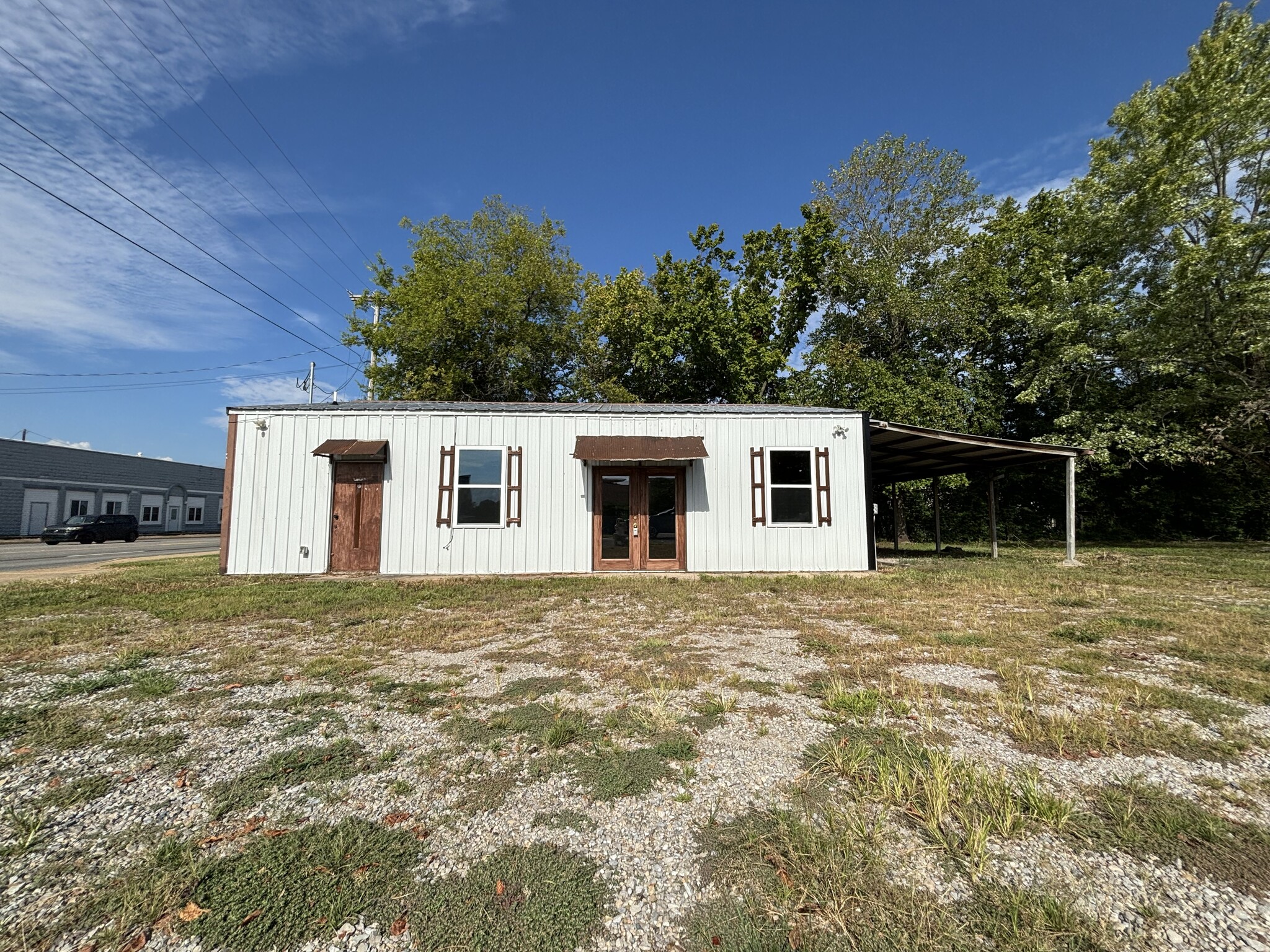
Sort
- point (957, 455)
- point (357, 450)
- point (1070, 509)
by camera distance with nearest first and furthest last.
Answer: point (357, 450) < point (1070, 509) < point (957, 455)

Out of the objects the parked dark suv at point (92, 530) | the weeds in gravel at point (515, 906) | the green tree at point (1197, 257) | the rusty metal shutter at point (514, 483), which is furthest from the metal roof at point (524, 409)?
the parked dark suv at point (92, 530)

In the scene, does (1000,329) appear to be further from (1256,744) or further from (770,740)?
(770,740)

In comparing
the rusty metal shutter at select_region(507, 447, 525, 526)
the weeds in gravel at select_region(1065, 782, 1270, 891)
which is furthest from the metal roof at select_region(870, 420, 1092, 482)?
the weeds in gravel at select_region(1065, 782, 1270, 891)

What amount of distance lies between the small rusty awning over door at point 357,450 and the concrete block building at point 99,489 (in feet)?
90.0

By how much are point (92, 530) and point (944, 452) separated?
1299 inches

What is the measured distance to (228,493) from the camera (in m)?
9.96

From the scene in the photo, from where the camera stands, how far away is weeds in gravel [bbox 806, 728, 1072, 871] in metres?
2.17

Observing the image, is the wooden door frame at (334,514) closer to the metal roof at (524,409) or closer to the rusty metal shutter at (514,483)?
the metal roof at (524,409)

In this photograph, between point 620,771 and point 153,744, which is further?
point 153,744

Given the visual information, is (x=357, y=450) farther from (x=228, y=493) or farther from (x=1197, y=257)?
(x=1197, y=257)

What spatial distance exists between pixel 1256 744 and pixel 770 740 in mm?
2633

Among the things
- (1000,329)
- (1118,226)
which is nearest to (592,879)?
(1118,226)

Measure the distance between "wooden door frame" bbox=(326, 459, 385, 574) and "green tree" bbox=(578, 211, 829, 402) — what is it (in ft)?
43.0

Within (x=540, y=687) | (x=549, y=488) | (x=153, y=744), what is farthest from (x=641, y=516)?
(x=153, y=744)
